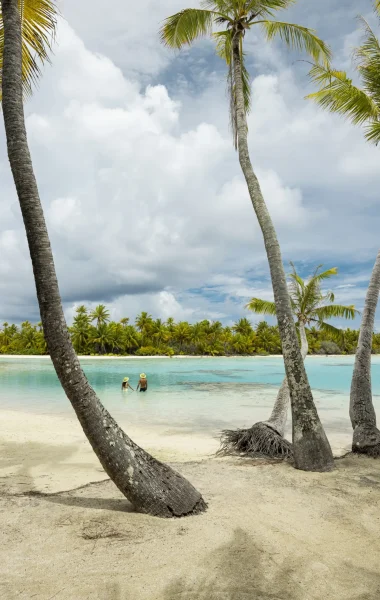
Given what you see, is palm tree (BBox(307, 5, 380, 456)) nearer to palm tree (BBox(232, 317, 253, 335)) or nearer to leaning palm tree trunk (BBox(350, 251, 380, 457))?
leaning palm tree trunk (BBox(350, 251, 380, 457))

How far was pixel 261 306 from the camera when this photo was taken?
686 inches

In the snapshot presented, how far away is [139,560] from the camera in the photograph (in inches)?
136

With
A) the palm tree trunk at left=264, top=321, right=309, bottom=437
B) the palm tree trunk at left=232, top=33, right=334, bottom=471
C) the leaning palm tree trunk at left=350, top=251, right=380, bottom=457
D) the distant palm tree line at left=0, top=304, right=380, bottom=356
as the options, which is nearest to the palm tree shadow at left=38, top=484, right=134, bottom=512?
the palm tree trunk at left=232, top=33, right=334, bottom=471

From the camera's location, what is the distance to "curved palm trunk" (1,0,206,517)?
13.6 feet

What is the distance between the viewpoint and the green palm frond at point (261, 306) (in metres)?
17.2

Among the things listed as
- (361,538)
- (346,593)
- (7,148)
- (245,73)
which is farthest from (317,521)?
(245,73)

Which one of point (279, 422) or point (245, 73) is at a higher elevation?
point (245, 73)

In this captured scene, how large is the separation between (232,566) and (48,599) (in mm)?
1492

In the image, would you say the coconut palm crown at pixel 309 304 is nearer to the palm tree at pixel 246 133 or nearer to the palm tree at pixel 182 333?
the palm tree at pixel 246 133

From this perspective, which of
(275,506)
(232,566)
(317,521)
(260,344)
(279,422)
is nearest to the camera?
(232,566)

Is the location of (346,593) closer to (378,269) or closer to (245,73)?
(378,269)

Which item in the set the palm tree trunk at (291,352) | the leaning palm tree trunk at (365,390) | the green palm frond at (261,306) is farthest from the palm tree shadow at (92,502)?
the green palm frond at (261,306)

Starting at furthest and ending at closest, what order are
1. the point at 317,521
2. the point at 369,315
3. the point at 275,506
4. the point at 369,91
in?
the point at 369,91 → the point at 369,315 → the point at 275,506 → the point at 317,521

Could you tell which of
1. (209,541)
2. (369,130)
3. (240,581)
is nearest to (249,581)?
(240,581)
